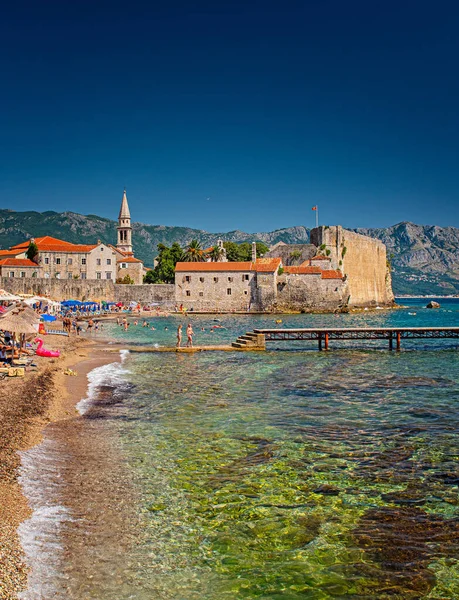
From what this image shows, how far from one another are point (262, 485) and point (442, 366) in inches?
675

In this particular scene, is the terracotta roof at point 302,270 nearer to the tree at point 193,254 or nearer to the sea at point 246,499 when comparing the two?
the tree at point 193,254

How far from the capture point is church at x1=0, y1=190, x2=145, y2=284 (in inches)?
2773

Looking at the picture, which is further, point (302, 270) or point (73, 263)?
point (73, 263)

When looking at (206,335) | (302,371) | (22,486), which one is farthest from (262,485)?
(206,335)

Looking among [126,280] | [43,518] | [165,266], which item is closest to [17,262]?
[126,280]

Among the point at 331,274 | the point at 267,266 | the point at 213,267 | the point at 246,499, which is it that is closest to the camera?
the point at 246,499

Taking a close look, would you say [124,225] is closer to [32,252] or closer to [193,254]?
[193,254]

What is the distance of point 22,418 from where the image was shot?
1098cm

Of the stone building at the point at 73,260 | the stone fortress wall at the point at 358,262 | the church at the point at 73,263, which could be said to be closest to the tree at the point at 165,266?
the church at the point at 73,263

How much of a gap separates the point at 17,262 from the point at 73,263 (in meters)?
7.57

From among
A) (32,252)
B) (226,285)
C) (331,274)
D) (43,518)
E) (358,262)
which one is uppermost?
(32,252)

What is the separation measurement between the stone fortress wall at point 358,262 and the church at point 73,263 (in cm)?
2759

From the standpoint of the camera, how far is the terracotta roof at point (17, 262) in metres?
68.6

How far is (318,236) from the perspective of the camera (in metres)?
77.5
